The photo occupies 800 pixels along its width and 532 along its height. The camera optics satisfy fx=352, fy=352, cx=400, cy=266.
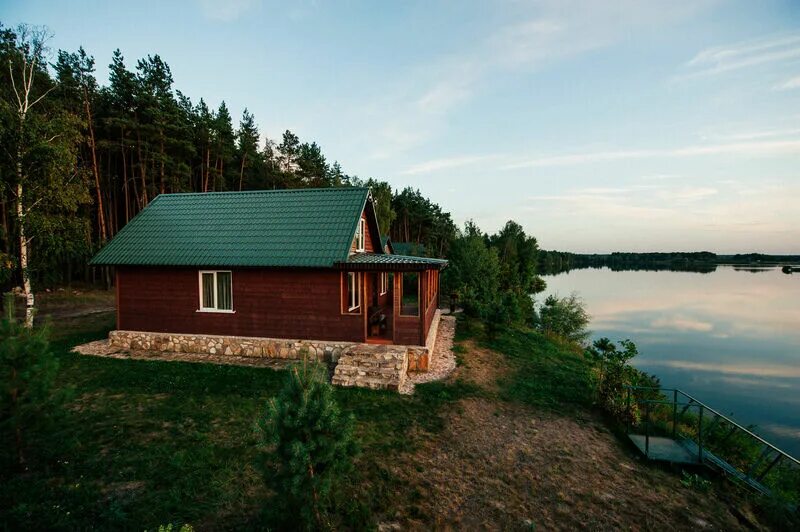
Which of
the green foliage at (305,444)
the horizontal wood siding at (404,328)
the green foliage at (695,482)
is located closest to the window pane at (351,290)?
the horizontal wood siding at (404,328)

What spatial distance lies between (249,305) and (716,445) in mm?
13551

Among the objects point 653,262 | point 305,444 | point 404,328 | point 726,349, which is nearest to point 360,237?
point 404,328

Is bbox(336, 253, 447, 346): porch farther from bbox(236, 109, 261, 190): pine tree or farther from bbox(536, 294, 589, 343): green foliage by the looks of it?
bbox(236, 109, 261, 190): pine tree

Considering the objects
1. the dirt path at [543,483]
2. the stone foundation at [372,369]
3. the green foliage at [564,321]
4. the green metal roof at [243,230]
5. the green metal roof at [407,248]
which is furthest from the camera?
the green metal roof at [407,248]

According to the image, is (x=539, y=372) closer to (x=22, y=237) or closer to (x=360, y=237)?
(x=360, y=237)

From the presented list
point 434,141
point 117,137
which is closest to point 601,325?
point 434,141

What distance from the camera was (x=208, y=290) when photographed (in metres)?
11.7

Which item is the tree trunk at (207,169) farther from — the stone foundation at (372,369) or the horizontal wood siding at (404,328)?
the stone foundation at (372,369)

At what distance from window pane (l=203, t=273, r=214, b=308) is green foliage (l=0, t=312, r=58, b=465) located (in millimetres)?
6973

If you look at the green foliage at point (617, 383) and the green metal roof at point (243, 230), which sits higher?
the green metal roof at point (243, 230)

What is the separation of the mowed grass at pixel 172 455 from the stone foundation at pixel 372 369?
0.43 metres

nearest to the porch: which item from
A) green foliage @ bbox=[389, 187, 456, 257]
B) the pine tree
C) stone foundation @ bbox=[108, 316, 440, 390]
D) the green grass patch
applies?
stone foundation @ bbox=[108, 316, 440, 390]

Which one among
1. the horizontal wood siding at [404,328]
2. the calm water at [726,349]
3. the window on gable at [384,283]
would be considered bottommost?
the calm water at [726,349]

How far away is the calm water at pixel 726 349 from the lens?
13023mm
